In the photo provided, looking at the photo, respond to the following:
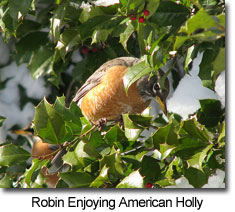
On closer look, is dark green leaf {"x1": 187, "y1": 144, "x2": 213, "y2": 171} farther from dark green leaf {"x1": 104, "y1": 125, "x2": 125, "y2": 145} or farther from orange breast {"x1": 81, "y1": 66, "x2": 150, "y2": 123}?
orange breast {"x1": 81, "y1": 66, "x2": 150, "y2": 123}

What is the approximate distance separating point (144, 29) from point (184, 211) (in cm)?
58

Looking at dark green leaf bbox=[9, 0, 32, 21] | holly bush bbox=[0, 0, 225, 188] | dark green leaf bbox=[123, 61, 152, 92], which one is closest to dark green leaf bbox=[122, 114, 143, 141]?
holly bush bbox=[0, 0, 225, 188]

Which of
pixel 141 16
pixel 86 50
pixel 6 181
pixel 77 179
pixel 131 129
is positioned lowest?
pixel 6 181

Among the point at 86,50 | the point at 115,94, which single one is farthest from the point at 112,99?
the point at 86,50

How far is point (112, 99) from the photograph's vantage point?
6.24 feet

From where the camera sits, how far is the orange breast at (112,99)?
6.25 ft

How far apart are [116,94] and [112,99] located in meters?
0.03

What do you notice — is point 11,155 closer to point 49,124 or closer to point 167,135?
point 49,124

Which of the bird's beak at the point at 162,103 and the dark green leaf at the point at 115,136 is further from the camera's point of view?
the bird's beak at the point at 162,103

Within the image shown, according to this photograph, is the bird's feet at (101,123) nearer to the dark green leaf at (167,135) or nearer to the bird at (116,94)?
the bird at (116,94)

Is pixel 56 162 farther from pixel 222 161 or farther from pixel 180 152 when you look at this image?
pixel 222 161

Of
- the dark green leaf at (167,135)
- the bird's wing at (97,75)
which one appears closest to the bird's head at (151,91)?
the bird's wing at (97,75)

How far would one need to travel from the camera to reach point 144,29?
1.33 metres

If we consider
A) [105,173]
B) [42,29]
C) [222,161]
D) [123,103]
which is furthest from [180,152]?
[42,29]
